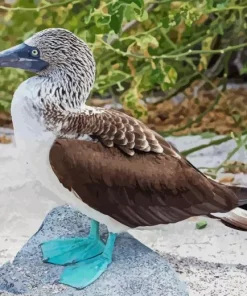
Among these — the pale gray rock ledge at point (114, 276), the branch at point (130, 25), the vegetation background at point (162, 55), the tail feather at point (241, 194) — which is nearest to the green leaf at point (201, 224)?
the vegetation background at point (162, 55)

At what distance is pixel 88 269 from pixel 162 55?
1.09 m

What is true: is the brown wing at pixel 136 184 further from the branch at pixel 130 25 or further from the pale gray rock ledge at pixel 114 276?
the branch at pixel 130 25

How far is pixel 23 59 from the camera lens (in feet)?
A: 5.30

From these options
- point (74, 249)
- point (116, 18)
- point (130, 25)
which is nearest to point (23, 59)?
point (116, 18)

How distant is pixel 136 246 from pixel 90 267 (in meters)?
0.17

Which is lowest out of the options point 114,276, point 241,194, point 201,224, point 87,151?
point 201,224

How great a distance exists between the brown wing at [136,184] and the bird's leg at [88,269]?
0.13 meters

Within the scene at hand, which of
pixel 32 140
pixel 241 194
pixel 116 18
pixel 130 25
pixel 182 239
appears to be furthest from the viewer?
pixel 130 25

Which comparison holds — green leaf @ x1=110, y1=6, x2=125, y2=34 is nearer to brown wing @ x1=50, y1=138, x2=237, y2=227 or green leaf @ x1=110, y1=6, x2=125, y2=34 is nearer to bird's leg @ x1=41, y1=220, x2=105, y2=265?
brown wing @ x1=50, y1=138, x2=237, y2=227

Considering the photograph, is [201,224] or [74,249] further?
[201,224]

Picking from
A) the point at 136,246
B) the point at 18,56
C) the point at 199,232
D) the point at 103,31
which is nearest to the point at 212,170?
the point at 199,232

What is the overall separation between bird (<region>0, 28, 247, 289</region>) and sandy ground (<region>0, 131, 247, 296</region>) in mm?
126

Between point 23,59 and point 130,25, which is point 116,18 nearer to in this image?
point 23,59

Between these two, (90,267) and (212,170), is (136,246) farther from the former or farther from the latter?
(212,170)
